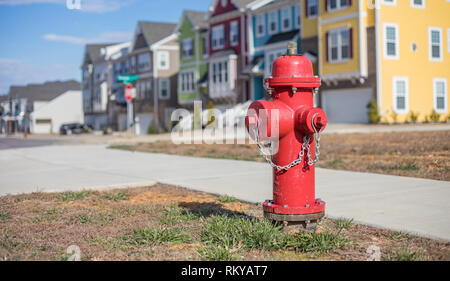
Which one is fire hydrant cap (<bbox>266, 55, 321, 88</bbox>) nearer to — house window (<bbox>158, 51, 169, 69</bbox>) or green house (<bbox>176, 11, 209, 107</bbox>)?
green house (<bbox>176, 11, 209, 107</bbox>)

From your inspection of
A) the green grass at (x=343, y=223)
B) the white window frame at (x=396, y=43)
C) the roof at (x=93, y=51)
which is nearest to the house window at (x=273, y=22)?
the white window frame at (x=396, y=43)

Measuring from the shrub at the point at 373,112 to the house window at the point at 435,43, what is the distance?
4.95 metres

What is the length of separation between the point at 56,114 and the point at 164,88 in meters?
32.2

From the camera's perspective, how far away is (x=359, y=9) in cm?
2678

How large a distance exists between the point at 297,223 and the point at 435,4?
28.0 m

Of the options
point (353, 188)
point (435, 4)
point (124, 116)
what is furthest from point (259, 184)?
point (124, 116)

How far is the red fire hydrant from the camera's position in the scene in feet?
14.9

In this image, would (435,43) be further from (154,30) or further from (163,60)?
(154,30)

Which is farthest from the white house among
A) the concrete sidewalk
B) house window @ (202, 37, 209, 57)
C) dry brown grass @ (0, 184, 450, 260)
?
dry brown grass @ (0, 184, 450, 260)

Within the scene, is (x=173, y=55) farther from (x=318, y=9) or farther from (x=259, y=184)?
(x=259, y=184)

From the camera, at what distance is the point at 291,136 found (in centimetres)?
460

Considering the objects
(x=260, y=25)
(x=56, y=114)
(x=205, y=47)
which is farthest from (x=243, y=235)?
(x=56, y=114)
